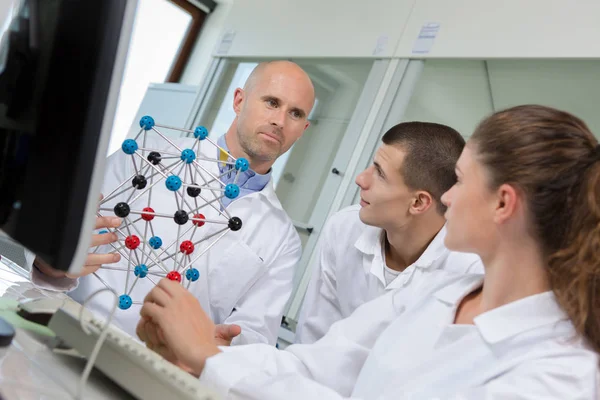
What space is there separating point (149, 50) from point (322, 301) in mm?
4245

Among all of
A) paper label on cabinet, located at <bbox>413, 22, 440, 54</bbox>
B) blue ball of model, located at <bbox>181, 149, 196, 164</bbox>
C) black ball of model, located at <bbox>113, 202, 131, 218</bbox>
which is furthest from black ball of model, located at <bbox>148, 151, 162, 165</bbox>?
paper label on cabinet, located at <bbox>413, 22, 440, 54</bbox>

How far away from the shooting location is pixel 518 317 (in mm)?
995

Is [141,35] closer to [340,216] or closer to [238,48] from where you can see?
[238,48]

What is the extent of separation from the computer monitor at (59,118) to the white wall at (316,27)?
9.03ft

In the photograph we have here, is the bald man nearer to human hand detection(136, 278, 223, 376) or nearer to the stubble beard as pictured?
the stubble beard

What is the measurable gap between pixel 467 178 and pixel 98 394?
748 millimetres

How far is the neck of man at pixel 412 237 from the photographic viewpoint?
203cm

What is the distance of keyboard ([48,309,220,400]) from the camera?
30.1 inches

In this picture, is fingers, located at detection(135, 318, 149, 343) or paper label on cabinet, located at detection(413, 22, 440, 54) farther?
paper label on cabinet, located at detection(413, 22, 440, 54)

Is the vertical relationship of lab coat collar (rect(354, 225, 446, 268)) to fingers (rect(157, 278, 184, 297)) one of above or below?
above

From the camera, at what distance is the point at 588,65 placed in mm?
2553

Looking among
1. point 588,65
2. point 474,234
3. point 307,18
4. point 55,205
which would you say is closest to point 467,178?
point 474,234

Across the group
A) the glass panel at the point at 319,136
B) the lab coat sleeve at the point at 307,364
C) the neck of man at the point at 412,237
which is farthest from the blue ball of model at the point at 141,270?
the glass panel at the point at 319,136

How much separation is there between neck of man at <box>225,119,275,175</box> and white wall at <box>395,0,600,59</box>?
4.52 feet
